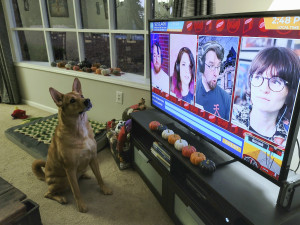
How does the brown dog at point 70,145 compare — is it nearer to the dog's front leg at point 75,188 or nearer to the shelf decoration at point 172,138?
the dog's front leg at point 75,188

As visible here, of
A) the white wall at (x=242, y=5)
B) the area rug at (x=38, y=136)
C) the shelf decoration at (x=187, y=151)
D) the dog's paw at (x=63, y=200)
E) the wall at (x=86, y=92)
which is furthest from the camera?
the wall at (x=86, y=92)

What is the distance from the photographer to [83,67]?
2896mm

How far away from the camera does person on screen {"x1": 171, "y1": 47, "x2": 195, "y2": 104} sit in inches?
55.0

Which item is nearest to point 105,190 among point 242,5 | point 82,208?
point 82,208

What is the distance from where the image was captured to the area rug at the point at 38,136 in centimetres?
229

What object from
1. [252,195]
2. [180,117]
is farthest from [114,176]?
[252,195]

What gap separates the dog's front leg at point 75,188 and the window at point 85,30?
1.30 metres

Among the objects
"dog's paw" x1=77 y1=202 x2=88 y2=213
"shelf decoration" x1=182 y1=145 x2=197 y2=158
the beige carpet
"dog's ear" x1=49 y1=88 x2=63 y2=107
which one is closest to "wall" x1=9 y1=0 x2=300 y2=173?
the beige carpet

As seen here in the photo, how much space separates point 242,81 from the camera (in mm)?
1060

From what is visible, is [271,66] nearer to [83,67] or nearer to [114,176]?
[114,176]

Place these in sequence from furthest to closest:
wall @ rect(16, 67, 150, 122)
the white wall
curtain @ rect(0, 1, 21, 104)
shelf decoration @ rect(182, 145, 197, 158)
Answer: curtain @ rect(0, 1, 21, 104)
wall @ rect(16, 67, 150, 122)
the white wall
shelf decoration @ rect(182, 145, 197, 158)

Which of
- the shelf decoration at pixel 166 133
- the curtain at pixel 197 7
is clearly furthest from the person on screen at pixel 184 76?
the curtain at pixel 197 7

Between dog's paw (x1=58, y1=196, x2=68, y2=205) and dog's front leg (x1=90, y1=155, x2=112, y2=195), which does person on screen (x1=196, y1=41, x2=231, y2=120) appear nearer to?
dog's front leg (x1=90, y1=155, x2=112, y2=195)

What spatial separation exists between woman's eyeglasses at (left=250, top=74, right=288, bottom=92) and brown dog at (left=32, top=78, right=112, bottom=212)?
0.98m
